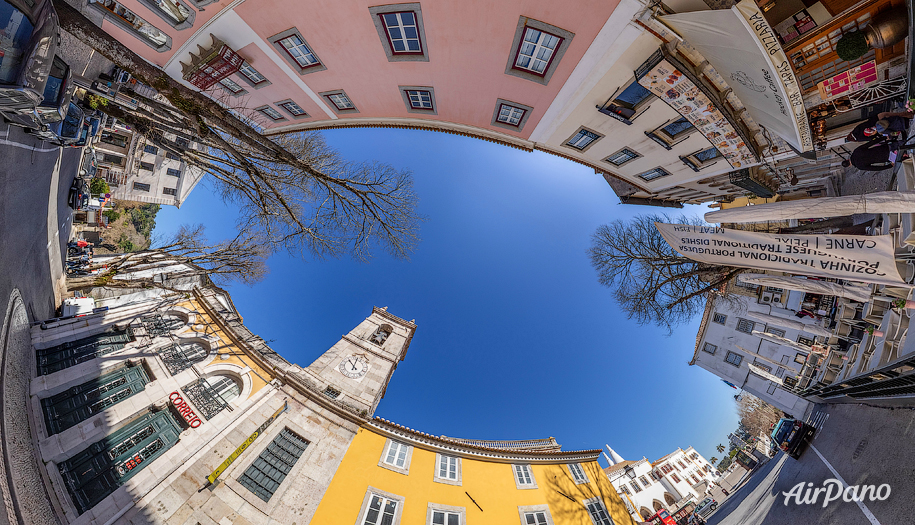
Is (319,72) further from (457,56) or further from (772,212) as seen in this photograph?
(772,212)

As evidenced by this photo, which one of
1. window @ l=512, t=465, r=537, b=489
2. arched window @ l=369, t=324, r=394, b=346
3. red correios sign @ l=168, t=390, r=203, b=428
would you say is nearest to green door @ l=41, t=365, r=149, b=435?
red correios sign @ l=168, t=390, r=203, b=428

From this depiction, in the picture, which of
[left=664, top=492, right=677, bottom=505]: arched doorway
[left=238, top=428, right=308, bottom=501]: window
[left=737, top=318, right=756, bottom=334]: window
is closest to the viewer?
[left=238, top=428, right=308, bottom=501]: window

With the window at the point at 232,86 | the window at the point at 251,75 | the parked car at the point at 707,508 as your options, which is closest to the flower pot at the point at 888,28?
the window at the point at 251,75

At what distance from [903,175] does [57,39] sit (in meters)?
23.3

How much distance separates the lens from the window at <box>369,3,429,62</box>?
356 inches

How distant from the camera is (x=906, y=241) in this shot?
653 centimetres

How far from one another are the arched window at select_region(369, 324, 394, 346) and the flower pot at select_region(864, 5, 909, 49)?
87.9ft

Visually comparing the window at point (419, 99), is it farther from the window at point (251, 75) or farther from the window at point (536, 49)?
the window at point (251, 75)

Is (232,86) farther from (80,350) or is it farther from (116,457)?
(116,457)

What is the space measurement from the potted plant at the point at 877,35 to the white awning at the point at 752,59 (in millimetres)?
1131

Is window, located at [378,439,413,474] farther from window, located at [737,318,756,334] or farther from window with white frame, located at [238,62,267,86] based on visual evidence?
window, located at [737,318,756,334]

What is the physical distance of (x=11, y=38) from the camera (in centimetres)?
657

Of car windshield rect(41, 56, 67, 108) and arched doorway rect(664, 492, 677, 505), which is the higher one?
car windshield rect(41, 56, 67, 108)

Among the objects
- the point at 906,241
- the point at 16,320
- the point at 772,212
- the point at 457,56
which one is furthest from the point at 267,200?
the point at 906,241
